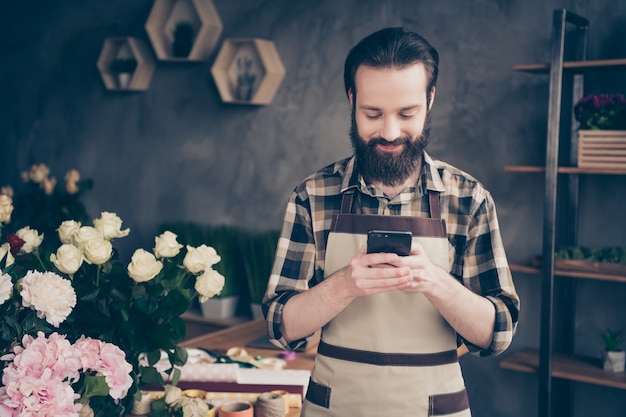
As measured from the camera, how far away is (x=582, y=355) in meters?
3.30

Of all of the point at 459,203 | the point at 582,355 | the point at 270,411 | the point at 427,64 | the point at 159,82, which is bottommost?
the point at 582,355

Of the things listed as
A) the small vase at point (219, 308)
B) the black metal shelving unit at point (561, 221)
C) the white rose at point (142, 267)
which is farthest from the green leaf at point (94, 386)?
the small vase at point (219, 308)

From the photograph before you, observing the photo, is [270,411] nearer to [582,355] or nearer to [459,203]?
[459,203]

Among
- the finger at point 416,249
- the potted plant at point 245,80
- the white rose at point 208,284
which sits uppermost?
the potted plant at point 245,80

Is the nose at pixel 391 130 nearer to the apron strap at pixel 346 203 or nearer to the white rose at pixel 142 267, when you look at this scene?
the apron strap at pixel 346 203

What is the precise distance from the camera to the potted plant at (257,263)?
3.86 meters

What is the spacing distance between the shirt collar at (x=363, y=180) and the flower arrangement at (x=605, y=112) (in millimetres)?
1752

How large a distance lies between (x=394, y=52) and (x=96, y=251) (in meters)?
0.76

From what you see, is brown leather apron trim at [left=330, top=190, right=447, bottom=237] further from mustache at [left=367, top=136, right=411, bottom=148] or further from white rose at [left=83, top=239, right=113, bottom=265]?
white rose at [left=83, top=239, right=113, bottom=265]

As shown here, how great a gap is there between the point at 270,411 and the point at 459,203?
28.0 inches

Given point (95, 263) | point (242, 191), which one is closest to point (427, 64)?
point (95, 263)

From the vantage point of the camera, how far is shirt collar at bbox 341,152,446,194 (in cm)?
148

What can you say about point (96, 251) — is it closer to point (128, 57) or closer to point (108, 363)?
point (108, 363)

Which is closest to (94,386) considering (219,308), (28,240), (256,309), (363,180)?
(28,240)
